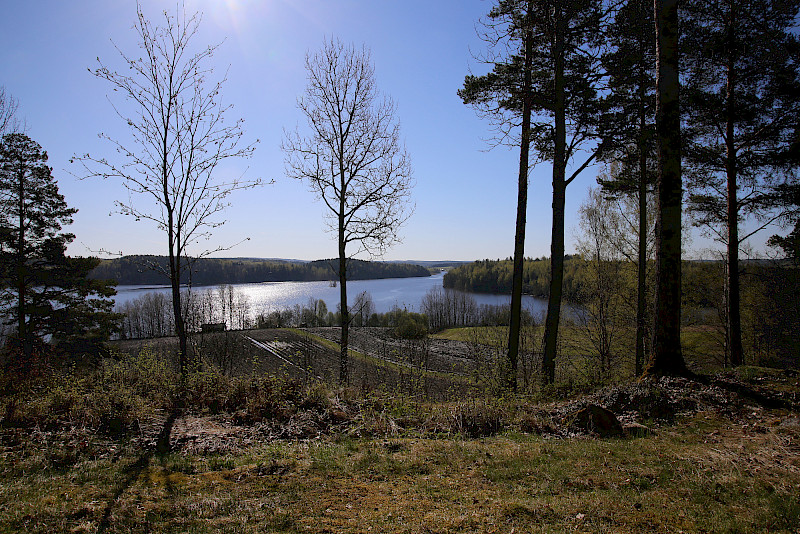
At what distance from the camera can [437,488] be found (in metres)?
3.07

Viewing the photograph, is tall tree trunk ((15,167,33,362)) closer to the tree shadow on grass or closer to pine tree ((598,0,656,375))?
the tree shadow on grass

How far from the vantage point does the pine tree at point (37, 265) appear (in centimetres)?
1355

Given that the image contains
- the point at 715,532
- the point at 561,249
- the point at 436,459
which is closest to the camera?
the point at 715,532

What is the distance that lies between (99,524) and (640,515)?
352 cm

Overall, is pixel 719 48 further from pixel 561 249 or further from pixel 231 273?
pixel 231 273

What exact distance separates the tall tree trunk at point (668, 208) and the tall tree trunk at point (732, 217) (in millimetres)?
6151

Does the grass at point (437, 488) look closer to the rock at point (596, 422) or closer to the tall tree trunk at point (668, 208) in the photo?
the rock at point (596, 422)

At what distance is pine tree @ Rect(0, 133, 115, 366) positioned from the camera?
13547mm

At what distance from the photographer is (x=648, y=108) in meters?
10.8

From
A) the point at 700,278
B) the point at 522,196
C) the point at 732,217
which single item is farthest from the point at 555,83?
the point at 700,278

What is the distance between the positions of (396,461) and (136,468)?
2439 mm

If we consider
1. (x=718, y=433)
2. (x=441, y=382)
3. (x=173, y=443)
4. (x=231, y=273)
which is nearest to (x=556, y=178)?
(x=718, y=433)

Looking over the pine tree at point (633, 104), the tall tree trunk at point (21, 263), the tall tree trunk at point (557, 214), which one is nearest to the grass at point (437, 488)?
the tall tree trunk at point (557, 214)

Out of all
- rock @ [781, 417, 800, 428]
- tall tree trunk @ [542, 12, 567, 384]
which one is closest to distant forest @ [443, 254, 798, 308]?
tall tree trunk @ [542, 12, 567, 384]
